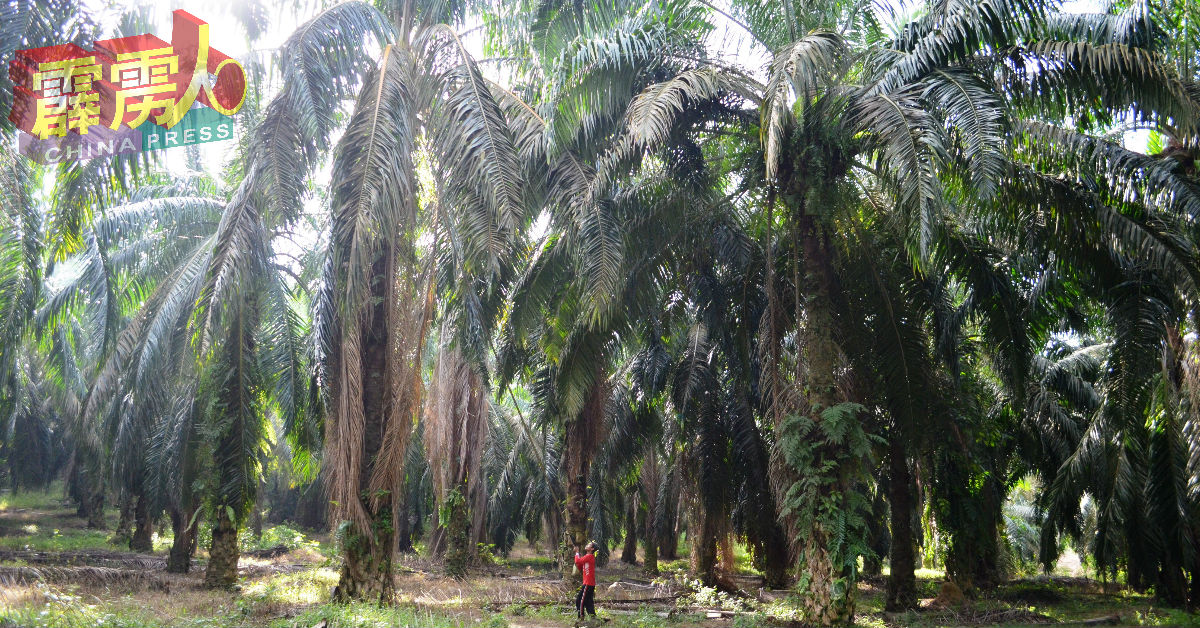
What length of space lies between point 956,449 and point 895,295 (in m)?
2.53

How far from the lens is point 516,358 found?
588 inches

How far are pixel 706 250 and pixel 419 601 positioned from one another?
24.2 ft

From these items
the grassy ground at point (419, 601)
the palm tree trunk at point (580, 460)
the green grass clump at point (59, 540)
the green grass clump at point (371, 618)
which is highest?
the palm tree trunk at point (580, 460)

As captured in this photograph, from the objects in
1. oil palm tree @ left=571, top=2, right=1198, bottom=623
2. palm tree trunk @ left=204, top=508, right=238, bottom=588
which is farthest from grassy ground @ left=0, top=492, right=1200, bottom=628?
oil palm tree @ left=571, top=2, right=1198, bottom=623

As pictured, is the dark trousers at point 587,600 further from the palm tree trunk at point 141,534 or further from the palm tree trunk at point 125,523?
the palm tree trunk at point 125,523

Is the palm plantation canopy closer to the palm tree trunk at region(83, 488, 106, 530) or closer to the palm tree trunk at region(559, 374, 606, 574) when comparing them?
the palm tree trunk at region(559, 374, 606, 574)

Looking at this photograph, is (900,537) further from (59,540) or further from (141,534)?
(59,540)

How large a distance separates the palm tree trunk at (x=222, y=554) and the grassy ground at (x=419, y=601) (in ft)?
1.18

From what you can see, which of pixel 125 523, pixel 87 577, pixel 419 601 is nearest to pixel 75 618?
pixel 419 601

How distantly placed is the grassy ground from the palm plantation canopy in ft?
3.40

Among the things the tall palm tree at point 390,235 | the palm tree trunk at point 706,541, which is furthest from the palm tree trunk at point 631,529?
the tall palm tree at point 390,235

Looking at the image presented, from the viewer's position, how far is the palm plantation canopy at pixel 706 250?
1007 cm

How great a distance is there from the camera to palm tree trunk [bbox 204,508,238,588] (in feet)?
48.7

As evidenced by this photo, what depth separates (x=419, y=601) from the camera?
1376cm
